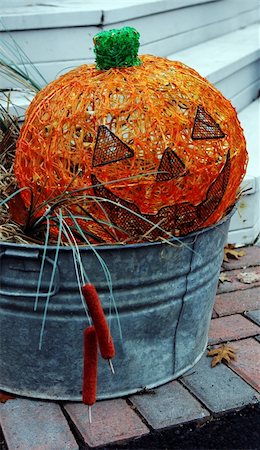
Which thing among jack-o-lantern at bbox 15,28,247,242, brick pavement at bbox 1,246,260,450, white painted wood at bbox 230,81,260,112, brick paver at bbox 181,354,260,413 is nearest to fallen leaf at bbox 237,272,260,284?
brick pavement at bbox 1,246,260,450

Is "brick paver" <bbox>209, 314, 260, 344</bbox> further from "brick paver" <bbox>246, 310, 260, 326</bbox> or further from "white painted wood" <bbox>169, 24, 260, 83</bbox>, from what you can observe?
"white painted wood" <bbox>169, 24, 260, 83</bbox>

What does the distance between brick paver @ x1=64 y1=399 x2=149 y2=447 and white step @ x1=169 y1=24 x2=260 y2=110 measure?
76.2 inches

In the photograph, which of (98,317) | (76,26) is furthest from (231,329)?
(76,26)

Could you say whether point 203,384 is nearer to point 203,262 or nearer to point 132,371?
point 132,371

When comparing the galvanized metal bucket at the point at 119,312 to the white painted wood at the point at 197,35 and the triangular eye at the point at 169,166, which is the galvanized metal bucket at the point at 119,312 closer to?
the triangular eye at the point at 169,166

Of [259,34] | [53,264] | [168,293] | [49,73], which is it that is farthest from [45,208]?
[259,34]

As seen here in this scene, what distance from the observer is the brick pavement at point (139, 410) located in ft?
6.53

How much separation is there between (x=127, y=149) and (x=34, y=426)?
85 cm

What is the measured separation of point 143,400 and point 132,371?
0.10 m

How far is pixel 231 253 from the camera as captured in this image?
3.21 metres

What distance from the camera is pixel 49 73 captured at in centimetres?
311

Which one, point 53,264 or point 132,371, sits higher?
point 53,264

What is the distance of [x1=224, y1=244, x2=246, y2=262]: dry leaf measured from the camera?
3.22 m

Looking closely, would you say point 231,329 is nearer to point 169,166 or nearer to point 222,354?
point 222,354
